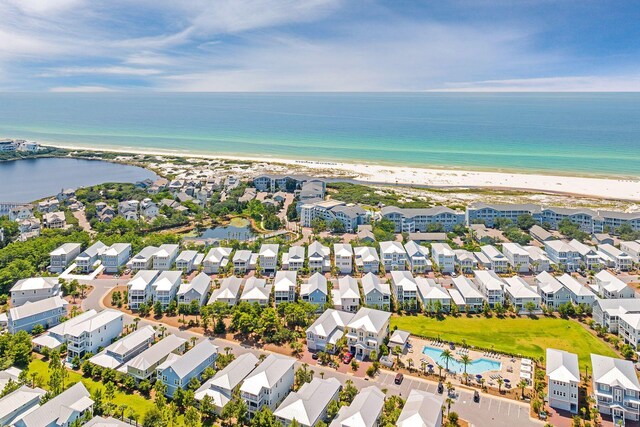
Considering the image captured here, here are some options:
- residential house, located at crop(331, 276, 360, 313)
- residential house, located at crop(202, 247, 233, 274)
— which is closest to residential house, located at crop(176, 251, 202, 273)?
residential house, located at crop(202, 247, 233, 274)

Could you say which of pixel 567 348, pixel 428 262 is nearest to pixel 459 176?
pixel 428 262

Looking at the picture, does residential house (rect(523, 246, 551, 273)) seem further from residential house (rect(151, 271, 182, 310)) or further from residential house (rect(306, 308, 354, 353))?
residential house (rect(151, 271, 182, 310))

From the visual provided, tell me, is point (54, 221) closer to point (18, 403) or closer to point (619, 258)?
point (18, 403)

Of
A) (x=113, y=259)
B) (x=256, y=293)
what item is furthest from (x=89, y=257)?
(x=256, y=293)

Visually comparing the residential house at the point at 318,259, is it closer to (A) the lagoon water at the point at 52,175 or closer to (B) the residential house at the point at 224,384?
(B) the residential house at the point at 224,384

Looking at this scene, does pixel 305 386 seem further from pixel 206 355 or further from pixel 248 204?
pixel 248 204

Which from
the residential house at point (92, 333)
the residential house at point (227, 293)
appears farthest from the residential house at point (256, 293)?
the residential house at point (92, 333)
